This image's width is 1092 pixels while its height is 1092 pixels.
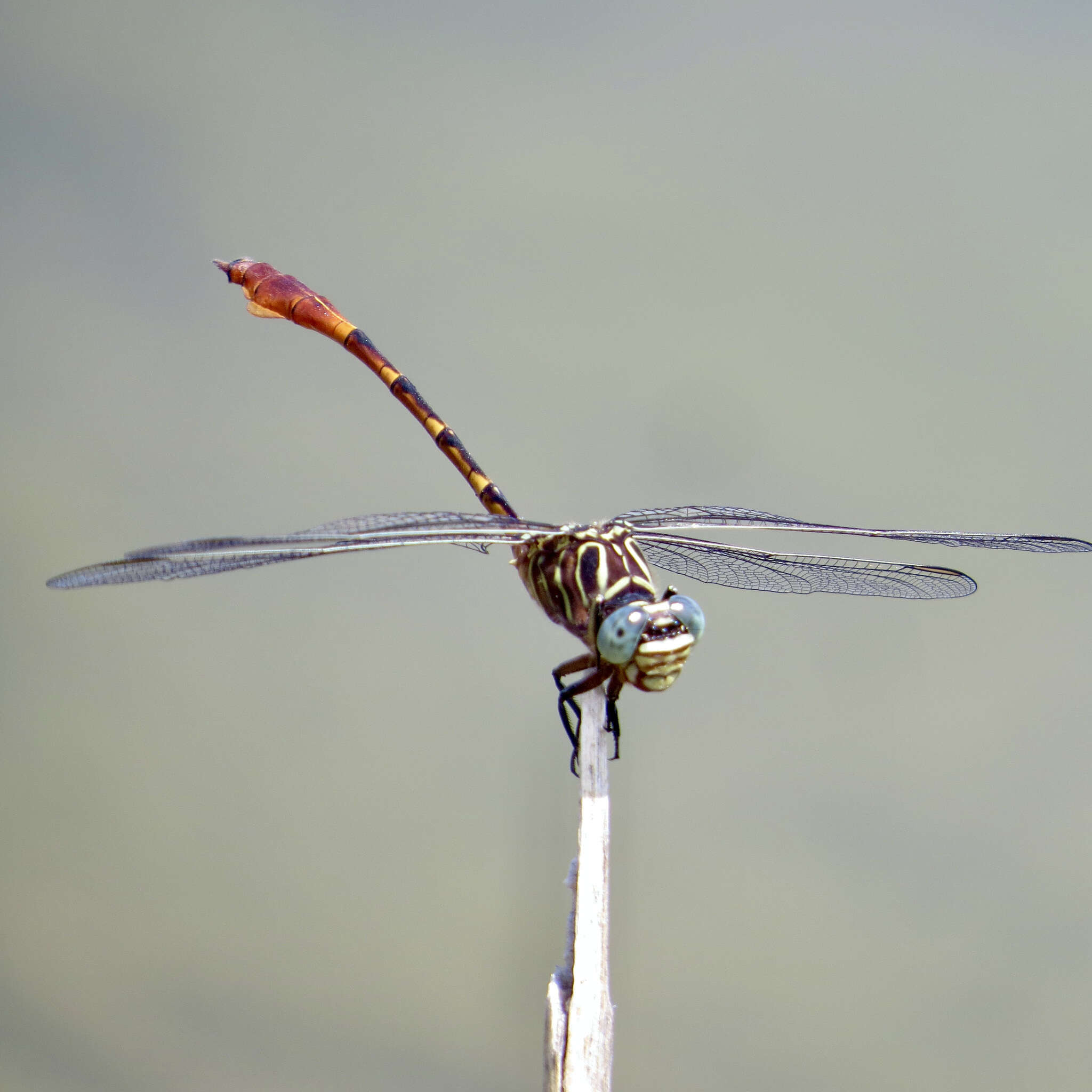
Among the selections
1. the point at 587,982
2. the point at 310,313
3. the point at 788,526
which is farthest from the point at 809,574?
the point at 310,313

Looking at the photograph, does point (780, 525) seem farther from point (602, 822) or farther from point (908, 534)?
point (602, 822)

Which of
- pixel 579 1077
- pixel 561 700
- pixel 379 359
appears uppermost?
pixel 379 359

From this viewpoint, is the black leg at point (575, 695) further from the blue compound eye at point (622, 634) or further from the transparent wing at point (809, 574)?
the transparent wing at point (809, 574)

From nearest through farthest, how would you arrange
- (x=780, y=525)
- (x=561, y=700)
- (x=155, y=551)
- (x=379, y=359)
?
(x=155, y=551), (x=561, y=700), (x=780, y=525), (x=379, y=359)

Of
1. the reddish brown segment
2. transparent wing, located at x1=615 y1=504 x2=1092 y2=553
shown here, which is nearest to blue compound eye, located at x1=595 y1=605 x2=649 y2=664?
transparent wing, located at x1=615 y1=504 x2=1092 y2=553

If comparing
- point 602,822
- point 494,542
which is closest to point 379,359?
point 494,542

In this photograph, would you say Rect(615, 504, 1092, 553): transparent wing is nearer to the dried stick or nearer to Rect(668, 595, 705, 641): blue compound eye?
Rect(668, 595, 705, 641): blue compound eye
